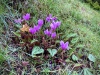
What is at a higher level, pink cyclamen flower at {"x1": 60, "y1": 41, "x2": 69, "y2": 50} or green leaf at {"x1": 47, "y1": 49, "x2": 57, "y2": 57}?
pink cyclamen flower at {"x1": 60, "y1": 41, "x2": 69, "y2": 50}

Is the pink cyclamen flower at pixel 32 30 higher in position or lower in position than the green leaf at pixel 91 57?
higher

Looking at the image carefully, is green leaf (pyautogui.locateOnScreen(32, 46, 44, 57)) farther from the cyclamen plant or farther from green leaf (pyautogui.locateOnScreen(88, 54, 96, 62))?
green leaf (pyautogui.locateOnScreen(88, 54, 96, 62))

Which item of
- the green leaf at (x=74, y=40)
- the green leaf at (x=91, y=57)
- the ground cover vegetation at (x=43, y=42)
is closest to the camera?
the ground cover vegetation at (x=43, y=42)

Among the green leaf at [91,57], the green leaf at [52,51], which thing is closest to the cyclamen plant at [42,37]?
the green leaf at [52,51]

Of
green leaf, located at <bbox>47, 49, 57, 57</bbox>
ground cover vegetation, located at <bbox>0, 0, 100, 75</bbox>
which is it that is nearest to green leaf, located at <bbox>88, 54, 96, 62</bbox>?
ground cover vegetation, located at <bbox>0, 0, 100, 75</bbox>

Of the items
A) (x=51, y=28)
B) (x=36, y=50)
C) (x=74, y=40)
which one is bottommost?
(x=36, y=50)

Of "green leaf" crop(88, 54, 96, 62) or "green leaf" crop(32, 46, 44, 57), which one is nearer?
"green leaf" crop(32, 46, 44, 57)

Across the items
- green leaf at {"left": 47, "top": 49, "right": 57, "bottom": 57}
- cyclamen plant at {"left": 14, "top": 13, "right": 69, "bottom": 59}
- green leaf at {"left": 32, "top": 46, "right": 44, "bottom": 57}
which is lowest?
green leaf at {"left": 32, "top": 46, "right": 44, "bottom": 57}

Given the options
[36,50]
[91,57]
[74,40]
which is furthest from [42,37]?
[91,57]

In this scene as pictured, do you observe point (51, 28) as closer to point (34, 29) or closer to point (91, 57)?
point (34, 29)

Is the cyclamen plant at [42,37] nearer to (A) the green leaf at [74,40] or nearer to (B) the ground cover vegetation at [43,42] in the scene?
(B) the ground cover vegetation at [43,42]

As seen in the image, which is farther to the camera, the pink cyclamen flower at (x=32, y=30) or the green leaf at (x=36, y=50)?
the pink cyclamen flower at (x=32, y=30)

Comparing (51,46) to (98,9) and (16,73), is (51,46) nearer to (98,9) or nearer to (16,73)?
(16,73)
